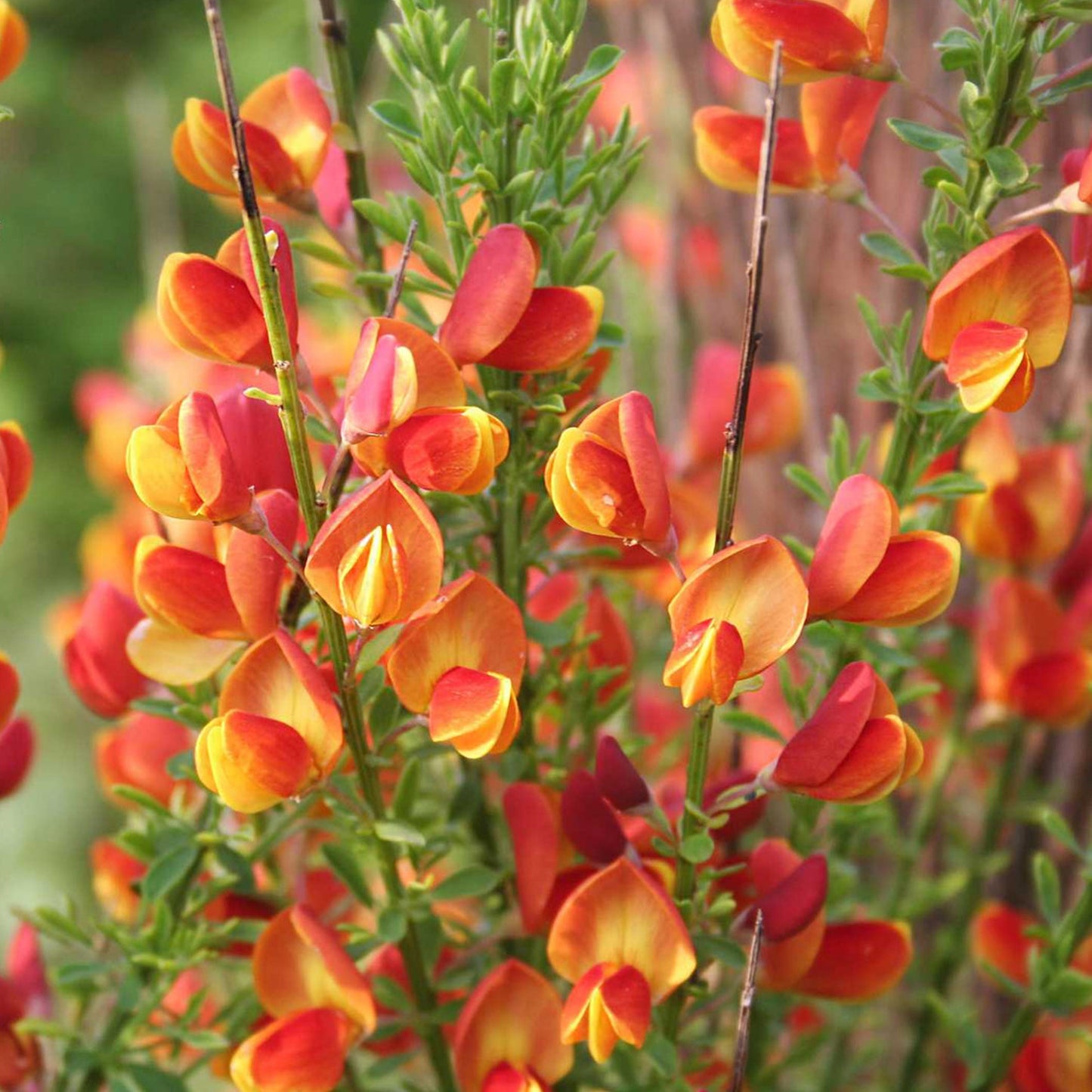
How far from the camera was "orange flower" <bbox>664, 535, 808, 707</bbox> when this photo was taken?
356mm

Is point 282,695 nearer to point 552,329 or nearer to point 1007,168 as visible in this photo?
point 552,329

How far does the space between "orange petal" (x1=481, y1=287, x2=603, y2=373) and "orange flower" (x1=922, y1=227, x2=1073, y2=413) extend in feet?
0.32

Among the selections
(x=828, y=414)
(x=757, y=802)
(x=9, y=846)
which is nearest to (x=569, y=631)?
(x=757, y=802)

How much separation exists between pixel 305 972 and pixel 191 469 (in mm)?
164

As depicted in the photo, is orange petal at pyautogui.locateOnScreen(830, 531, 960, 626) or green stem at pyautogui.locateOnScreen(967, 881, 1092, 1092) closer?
orange petal at pyautogui.locateOnScreen(830, 531, 960, 626)

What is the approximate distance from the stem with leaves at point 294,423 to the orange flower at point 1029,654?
276 millimetres

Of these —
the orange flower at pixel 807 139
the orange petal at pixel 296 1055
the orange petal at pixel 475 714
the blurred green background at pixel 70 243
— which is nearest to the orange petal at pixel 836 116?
the orange flower at pixel 807 139

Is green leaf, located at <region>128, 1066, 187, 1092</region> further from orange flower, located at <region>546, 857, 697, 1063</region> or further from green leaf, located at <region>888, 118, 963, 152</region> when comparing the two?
green leaf, located at <region>888, 118, 963, 152</region>

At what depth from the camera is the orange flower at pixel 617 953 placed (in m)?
0.38

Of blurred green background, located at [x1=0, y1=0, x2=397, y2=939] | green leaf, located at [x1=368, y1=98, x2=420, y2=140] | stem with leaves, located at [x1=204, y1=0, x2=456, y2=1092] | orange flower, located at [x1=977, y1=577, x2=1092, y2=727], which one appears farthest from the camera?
blurred green background, located at [x1=0, y1=0, x2=397, y2=939]

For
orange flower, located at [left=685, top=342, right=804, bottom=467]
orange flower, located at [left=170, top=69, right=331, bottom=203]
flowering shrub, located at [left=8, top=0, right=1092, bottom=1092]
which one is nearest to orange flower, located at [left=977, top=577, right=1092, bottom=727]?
flowering shrub, located at [left=8, top=0, right=1092, bottom=1092]

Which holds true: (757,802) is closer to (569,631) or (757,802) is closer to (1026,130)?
(569,631)

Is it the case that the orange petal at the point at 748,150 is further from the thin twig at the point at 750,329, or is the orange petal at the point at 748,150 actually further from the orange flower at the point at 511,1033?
the orange flower at the point at 511,1033

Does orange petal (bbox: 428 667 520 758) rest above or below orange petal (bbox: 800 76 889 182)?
below
